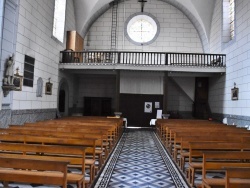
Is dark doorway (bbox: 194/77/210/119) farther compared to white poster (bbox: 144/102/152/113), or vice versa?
dark doorway (bbox: 194/77/210/119)

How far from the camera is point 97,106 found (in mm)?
18453

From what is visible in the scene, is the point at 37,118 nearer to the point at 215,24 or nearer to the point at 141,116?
the point at 141,116

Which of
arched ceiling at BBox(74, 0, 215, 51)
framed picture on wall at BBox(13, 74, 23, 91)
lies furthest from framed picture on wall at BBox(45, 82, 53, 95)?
arched ceiling at BBox(74, 0, 215, 51)

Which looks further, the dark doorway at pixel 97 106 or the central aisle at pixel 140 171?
the dark doorway at pixel 97 106

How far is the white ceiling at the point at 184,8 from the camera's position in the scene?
52.0 feet

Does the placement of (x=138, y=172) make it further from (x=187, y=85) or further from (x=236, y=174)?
(x=187, y=85)

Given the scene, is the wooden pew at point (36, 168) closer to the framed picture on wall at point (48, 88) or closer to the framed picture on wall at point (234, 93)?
the framed picture on wall at point (48, 88)

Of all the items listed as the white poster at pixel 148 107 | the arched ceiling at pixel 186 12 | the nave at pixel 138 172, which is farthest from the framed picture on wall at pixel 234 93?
the nave at pixel 138 172

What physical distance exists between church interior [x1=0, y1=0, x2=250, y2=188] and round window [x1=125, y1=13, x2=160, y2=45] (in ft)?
0.24

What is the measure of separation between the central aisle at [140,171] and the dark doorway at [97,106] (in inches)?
421

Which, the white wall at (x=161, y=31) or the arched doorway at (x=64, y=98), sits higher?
the white wall at (x=161, y=31)

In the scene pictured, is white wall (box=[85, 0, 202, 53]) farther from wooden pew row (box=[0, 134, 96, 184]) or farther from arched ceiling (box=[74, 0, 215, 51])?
wooden pew row (box=[0, 134, 96, 184])

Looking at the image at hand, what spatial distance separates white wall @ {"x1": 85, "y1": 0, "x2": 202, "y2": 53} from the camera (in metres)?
18.2

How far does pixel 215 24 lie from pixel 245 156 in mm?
13050
